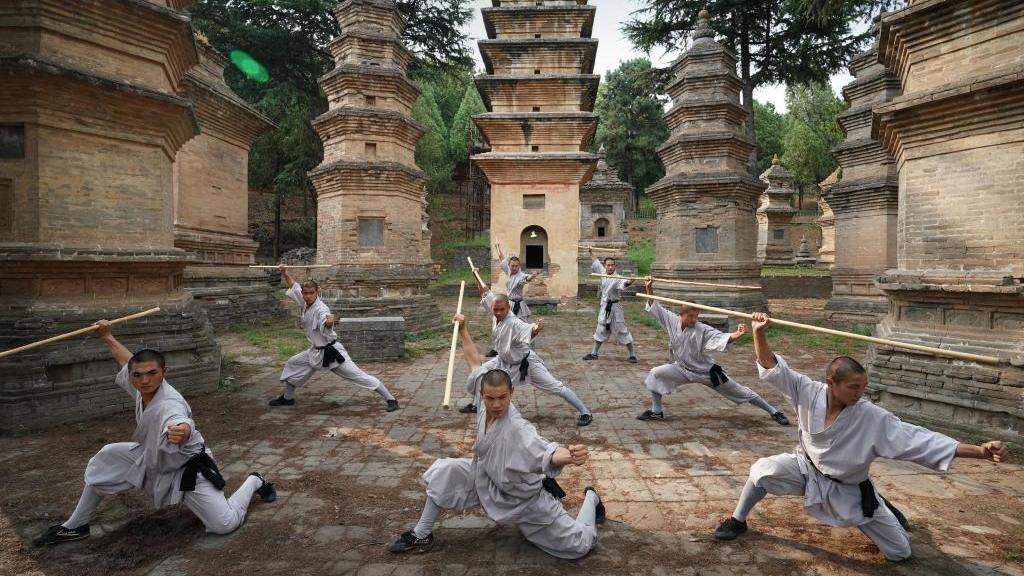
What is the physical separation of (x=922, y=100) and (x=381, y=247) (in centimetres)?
1115

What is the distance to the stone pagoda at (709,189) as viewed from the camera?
1397 centimetres

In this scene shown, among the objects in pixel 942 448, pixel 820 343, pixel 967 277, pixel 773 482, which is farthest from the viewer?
pixel 820 343

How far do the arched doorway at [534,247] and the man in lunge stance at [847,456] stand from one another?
531 inches

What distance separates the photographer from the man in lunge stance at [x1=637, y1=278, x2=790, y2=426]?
A: 5.90 metres

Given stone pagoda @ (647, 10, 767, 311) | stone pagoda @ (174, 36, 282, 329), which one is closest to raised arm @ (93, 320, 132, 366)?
stone pagoda @ (174, 36, 282, 329)

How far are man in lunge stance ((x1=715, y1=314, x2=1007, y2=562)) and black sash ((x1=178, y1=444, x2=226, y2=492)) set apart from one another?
3.65 m

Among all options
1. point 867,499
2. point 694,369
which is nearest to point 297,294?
point 694,369

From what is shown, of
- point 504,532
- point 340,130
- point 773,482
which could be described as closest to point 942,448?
point 773,482

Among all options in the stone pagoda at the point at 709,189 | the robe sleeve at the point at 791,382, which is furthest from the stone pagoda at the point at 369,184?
the robe sleeve at the point at 791,382

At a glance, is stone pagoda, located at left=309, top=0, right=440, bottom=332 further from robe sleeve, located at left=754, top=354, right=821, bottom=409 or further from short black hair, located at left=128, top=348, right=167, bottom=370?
robe sleeve, located at left=754, top=354, right=821, bottom=409

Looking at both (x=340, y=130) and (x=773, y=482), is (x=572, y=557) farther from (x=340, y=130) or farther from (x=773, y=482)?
(x=340, y=130)

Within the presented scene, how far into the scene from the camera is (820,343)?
11.3 metres

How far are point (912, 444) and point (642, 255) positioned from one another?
26703 millimetres

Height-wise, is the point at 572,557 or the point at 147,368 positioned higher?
the point at 147,368
